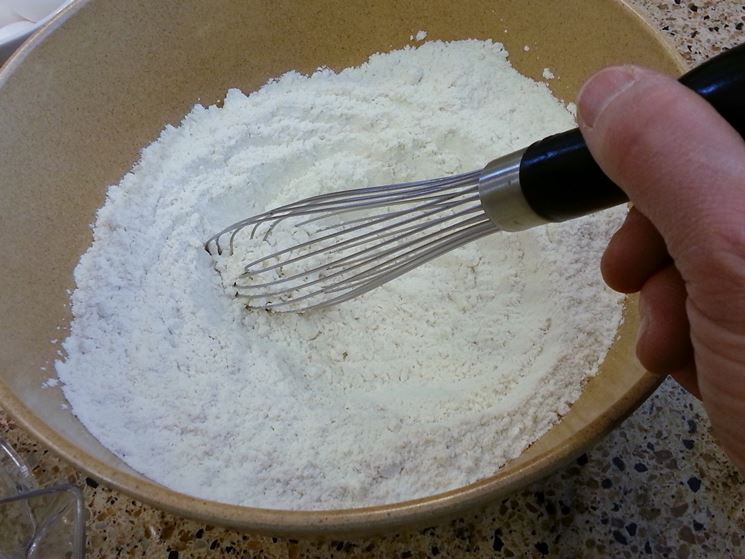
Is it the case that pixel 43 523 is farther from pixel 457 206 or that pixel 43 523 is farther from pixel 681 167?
pixel 681 167

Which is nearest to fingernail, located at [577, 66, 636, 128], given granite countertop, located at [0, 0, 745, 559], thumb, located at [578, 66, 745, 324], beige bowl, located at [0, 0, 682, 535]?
thumb, located at [578, 66, 745, 324]

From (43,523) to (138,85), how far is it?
2.05 ft

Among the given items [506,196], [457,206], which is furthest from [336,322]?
[506,196]

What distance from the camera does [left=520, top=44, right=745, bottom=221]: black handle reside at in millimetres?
446

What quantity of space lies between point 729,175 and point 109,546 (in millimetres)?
707

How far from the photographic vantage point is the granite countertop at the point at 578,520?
0.70 meters

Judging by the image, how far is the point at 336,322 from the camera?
87 cm

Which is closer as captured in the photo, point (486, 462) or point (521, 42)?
point (486, 462)

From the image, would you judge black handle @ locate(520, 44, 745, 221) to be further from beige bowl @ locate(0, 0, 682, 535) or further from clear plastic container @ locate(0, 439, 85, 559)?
clear plastic container @ locate(0, 439, 85, 559)

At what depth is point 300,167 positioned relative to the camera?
99 cm

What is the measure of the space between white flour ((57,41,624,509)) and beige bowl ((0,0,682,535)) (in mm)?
31

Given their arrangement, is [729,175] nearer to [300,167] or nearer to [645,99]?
[645,99]

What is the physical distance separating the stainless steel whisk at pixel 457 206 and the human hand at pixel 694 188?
0.03 meters

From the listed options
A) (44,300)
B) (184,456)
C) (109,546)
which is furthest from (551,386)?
(44,300)
